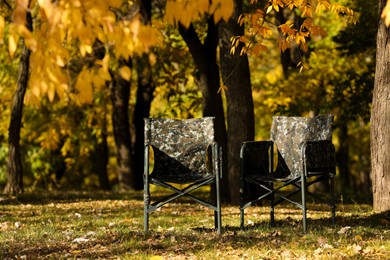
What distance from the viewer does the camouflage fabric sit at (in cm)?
804

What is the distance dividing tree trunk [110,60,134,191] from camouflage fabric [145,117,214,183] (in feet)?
35.6

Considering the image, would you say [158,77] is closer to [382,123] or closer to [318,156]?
[382,123]

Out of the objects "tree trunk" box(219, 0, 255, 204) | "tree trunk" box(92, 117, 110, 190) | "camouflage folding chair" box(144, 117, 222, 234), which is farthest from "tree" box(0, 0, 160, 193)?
"tree trunk" box(92, 117, 110, 190)

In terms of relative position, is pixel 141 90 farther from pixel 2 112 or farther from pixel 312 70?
pixel 2 112

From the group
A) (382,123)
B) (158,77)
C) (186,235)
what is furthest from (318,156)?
(158,77)

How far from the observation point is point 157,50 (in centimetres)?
1653

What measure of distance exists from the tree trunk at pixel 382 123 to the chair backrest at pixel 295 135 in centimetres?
196

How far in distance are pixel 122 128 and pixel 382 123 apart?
32.2 ft

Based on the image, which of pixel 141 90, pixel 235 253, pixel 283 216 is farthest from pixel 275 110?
pixel 235 253

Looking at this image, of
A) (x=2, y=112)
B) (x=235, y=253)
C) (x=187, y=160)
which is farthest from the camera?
(x=2, y=112)

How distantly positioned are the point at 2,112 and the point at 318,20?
10.2 m

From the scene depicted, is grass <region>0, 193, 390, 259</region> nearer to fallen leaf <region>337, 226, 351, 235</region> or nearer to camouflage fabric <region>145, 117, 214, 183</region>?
fallen leaf <region>337, 226, 351, 235</region>

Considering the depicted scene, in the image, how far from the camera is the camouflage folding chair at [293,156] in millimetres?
7996

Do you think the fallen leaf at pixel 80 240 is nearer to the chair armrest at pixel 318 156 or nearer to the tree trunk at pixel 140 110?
the chair armrest at pixel 318 156
